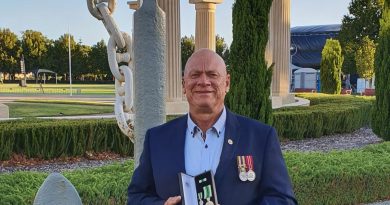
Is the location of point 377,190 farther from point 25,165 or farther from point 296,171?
point 25,165

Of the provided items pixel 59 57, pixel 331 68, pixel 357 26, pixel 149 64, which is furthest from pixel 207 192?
pixel 59 57

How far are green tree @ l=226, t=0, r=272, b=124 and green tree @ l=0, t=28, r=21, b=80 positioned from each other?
68438 millimetres

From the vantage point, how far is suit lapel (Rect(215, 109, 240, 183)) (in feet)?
6.25

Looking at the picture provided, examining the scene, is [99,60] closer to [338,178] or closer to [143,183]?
[338,178]

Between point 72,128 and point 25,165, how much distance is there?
1.11 m

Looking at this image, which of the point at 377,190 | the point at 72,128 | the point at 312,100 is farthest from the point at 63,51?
the point at 377,190

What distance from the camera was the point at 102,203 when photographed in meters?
4.43

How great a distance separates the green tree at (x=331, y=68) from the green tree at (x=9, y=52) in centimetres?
5464

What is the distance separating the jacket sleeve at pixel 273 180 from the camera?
193 centimetres

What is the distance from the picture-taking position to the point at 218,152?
1.95 meters

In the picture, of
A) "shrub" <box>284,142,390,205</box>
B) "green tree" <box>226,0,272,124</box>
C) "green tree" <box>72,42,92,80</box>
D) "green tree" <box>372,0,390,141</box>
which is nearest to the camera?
"shrub" <box>284,142,390,205</box>

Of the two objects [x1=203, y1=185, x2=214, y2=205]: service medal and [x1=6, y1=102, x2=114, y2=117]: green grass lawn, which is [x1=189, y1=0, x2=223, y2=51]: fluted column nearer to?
[x1=6, y1=102, x2=114, y2=117]: green grass lawn

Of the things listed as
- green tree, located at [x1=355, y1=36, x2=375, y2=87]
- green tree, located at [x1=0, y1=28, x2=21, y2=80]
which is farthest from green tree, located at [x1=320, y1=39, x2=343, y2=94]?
green tree, located at [x1=0, y1=28, x2=21, y2=80]

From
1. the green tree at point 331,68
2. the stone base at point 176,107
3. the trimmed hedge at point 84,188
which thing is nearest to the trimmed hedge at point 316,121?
the stone base at point 176,107
